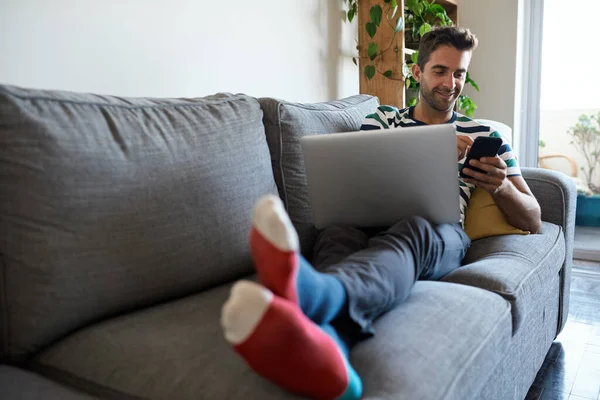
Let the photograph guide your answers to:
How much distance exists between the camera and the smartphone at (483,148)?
4.86ft

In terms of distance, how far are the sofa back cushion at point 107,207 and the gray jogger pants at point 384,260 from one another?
24cm

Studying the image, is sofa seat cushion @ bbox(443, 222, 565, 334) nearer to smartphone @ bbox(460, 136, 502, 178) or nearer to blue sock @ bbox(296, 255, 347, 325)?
smartphone @ bbox(460, 136, 502, 178)

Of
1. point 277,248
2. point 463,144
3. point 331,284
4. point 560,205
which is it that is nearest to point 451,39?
point 463,144

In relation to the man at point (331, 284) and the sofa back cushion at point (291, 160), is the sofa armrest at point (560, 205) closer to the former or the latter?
the man at point (331, 284)

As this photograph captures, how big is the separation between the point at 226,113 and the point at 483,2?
2.59 meters

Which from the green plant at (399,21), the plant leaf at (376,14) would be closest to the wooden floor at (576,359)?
the green plant at (399,21)

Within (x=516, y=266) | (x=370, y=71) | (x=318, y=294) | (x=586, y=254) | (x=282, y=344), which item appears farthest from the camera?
(x=586, y=254)

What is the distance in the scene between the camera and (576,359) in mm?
1869

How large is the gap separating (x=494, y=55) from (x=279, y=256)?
306 cm

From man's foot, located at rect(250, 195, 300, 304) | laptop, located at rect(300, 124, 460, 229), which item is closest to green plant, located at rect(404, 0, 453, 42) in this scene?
laptop, located at rect(300, 124, 460, 229)

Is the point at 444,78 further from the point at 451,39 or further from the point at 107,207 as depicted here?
the point at 107,207

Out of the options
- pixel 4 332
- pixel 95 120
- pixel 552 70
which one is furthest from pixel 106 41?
pixel 552 70

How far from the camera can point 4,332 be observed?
38.4 inches

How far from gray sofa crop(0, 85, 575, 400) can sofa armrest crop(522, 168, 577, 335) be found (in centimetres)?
61
